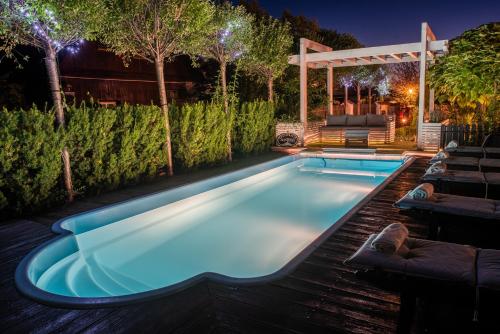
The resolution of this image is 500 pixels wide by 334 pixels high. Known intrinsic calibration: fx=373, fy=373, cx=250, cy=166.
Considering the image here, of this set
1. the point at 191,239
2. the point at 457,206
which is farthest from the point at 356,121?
the point at 457,206

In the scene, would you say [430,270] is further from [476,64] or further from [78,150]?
[476,64]

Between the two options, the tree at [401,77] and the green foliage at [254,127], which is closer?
the green foliage at [254,127]

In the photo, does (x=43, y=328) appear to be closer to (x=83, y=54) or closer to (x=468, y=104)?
(x=468, y=104)

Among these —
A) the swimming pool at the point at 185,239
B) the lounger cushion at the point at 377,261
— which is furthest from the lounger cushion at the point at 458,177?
the lounger cushion at the point at 377,261

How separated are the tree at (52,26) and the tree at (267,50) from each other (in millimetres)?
6968

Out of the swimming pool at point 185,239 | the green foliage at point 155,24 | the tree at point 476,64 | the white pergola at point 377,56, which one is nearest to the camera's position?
the swimming pool at point 185,239

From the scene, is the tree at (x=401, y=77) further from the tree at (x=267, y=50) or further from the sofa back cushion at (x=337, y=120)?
the tree at (x=267, y=50)

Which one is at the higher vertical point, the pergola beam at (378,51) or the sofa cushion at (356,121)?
the pergola beam at (378,51)

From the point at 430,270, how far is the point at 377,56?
1544 centimetres

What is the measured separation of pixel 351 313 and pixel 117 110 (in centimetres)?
722

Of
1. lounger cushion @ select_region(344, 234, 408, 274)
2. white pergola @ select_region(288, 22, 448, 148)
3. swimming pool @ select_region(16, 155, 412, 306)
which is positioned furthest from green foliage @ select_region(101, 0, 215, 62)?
lounger cushion @ select_region(344, 234, 408, 274)

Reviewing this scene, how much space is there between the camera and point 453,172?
6445mm

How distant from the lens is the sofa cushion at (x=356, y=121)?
16.8 m

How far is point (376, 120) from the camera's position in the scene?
1653 cm
